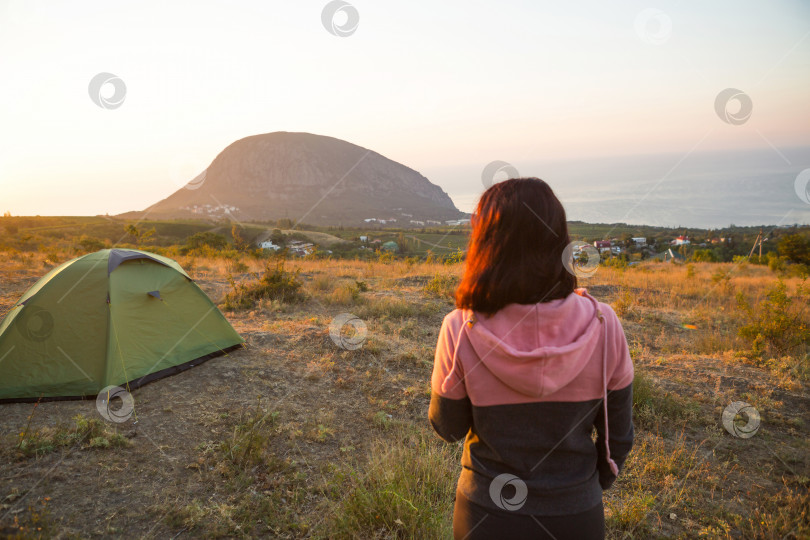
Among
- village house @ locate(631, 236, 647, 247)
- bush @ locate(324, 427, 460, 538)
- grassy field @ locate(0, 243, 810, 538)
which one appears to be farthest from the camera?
village house @ locate(631, 236, 647, 247)

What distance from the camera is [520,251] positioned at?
1.52m

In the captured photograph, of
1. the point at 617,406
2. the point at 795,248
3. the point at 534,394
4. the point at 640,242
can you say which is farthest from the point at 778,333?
the point at 640,242

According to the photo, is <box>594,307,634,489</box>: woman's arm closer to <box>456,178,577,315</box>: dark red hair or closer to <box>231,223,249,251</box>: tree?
<box>456,178,577,315</box>: dark red hair

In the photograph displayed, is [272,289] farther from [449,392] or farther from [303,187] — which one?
[303,187]

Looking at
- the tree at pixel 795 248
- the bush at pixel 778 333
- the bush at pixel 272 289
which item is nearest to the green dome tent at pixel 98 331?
the bush at pixel 272 289

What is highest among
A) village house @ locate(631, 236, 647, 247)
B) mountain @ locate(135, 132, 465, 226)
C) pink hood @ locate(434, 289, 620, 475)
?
mountain @ locate(135, 132, 465, 226)

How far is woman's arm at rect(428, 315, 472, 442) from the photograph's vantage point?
5.17 ft

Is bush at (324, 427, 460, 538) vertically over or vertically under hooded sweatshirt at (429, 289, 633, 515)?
under

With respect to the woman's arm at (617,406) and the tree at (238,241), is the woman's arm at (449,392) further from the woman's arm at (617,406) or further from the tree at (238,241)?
the tree at (238,241)

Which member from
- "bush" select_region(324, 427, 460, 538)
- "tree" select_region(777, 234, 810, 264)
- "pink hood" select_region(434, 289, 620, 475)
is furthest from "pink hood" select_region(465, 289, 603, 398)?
"tree" select_region(777, 234, 810, 264)

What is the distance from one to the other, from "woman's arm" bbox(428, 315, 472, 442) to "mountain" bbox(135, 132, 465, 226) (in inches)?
4553

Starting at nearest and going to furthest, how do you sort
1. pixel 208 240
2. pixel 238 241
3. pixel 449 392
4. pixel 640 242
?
1. pixel 449 392
2. pixel 238 241
3. pixel 208 240
4. pixel 640 242

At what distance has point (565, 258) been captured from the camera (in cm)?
156

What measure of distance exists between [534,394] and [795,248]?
2284 cm
